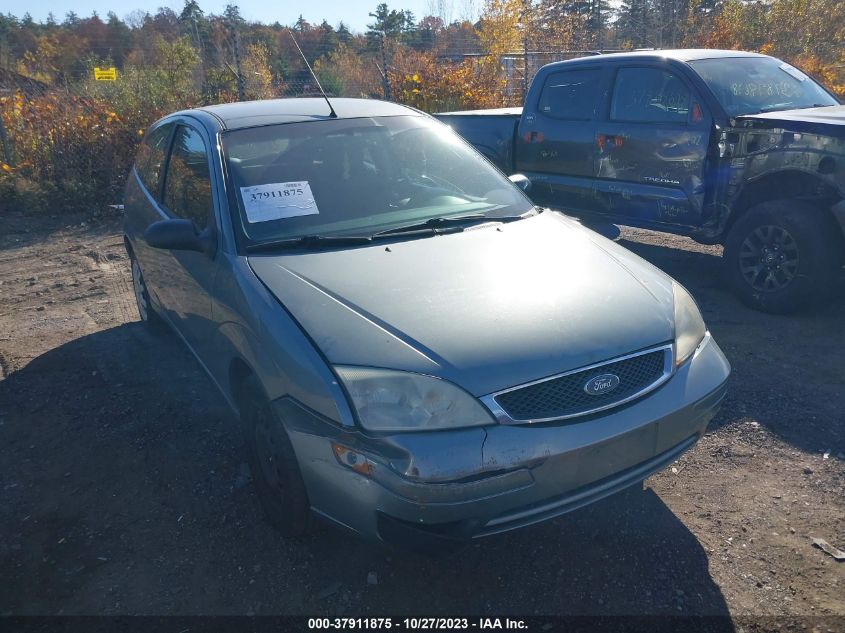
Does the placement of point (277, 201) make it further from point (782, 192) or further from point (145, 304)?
point (782, 192)

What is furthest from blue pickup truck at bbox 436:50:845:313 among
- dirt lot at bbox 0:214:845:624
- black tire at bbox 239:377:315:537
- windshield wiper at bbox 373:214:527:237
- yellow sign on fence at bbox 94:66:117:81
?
yellow sign on fence at bbox 94:66:117:81

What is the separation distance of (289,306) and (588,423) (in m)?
1.19

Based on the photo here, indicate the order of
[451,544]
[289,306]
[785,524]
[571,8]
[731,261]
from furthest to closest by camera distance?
[571,8] → [731,261] → [785,524] → [289,306] → [451,544]

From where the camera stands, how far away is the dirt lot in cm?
244

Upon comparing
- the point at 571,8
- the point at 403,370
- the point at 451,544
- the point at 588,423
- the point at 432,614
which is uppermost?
the point at 571,8

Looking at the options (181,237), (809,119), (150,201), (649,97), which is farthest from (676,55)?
(181,237)

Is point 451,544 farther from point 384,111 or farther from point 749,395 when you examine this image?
point 384,111

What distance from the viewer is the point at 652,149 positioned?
5609mm

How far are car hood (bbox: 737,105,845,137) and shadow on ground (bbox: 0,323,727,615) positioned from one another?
304cm

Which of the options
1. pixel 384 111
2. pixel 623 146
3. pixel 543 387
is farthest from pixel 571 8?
pixel 543 387

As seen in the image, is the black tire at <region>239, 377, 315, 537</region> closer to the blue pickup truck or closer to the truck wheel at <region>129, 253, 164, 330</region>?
the truck wheel at <region>129, 253, 164, 330</region>

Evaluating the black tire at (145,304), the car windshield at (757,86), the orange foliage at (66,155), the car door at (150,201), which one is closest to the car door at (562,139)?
the car windshield at (757,86)

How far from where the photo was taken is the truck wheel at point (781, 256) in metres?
4.60

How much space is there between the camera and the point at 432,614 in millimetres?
2369
